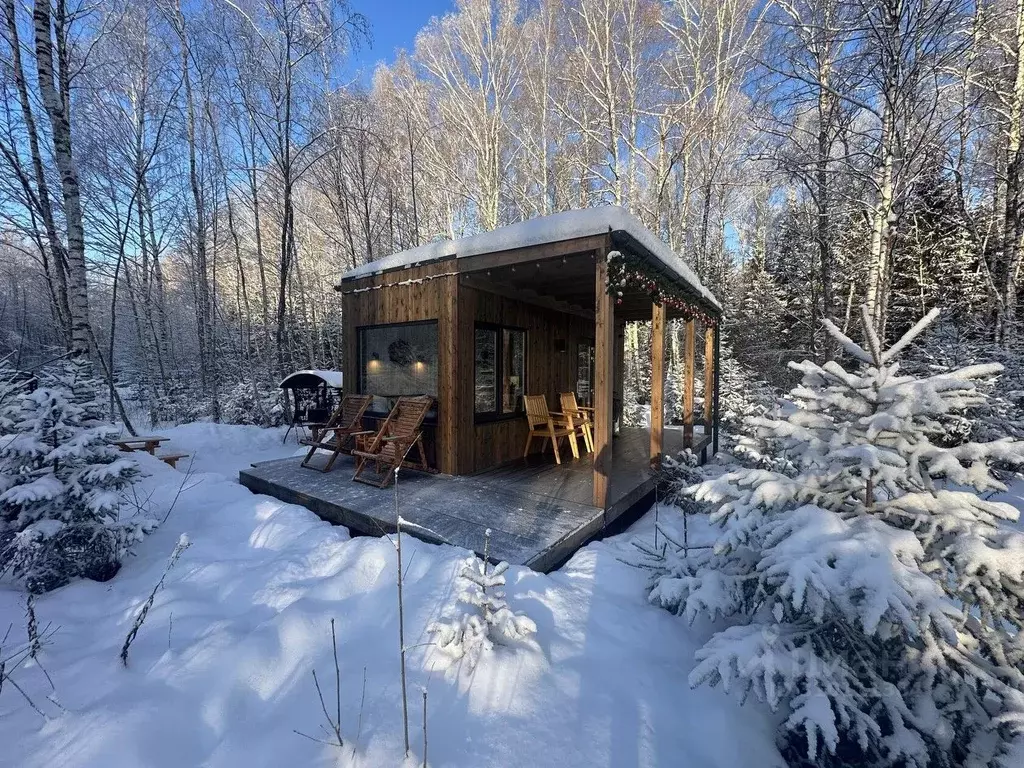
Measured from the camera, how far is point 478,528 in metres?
3.36

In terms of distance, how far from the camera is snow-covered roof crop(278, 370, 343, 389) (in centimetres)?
786

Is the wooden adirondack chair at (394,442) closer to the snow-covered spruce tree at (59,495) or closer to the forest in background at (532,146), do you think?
the snow-covered spruce tree at (59,495)

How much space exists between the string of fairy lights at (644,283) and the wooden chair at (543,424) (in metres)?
1.88

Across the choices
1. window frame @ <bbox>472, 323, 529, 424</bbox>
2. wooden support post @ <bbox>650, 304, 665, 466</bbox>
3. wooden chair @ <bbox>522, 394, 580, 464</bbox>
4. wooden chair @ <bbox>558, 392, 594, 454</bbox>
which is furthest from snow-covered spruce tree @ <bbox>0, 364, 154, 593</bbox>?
wooden support post @ <bbox>650, 304, 665, 466</bbox>

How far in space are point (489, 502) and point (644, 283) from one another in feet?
8.69

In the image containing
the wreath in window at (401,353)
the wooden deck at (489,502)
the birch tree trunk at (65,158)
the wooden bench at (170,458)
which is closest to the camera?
the wooden deck at (489,502)

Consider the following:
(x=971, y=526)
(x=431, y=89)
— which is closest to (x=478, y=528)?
(x=971, y=526)

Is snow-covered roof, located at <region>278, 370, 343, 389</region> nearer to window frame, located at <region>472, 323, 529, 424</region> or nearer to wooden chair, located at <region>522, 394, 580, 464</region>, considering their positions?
window frame, located at <region>472, 323, 529, 424</region>

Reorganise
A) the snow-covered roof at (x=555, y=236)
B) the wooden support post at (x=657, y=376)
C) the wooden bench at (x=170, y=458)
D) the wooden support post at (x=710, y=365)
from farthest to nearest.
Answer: the wooden support post at (x=710, y=365) < the wooden bench at (x=170, y=458) < the wooden support post at (x=657, y=376) < the snow-covered roof at (x=555, y=236)

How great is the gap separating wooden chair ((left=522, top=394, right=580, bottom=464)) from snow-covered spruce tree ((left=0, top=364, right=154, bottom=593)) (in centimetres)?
399

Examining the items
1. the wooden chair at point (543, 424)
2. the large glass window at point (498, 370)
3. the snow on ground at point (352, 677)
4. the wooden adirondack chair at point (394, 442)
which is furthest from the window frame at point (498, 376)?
the snow on ground at point (352, 677)

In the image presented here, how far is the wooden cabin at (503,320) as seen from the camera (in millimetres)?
3678

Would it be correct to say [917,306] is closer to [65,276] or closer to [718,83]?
[718,83]

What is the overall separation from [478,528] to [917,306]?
12.3 metres
